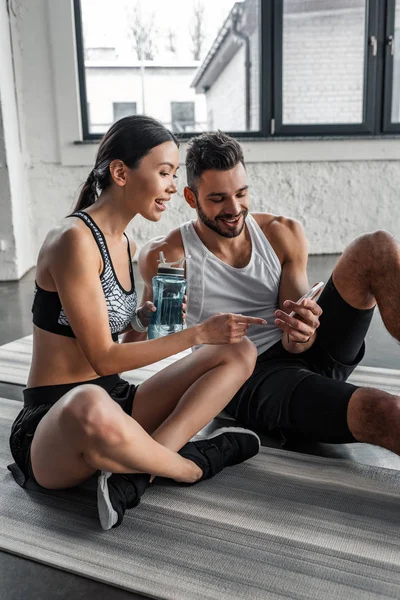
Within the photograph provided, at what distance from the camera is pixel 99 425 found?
1.17m

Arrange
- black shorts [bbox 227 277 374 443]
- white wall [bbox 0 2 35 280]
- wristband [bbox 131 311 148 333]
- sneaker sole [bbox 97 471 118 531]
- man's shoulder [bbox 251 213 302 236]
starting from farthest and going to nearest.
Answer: white wall [bbox 0 2 35 280] → man's shoulder [bbox 251 213 302 236] → wristband [bbox 131 311 148 333] → black shorts [bbox 227 277 374 443] → sneaker sole [bbox 97 471 118 531]

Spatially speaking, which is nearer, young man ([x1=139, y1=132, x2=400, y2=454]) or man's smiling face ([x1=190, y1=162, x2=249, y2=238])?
young man ([x1=139, y1=132, x2=400, y2=454])

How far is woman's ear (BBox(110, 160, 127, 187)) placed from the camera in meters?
1.44

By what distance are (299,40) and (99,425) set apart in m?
4.52

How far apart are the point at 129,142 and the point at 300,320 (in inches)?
25.4

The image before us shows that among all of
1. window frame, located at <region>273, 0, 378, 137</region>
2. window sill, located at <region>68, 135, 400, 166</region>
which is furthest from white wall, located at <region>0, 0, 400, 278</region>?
window frame, located at <region>273, 0, 378, 137</region>

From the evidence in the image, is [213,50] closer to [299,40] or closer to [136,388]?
[299,40]

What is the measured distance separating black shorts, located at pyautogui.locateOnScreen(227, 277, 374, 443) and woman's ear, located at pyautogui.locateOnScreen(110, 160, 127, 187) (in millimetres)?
688

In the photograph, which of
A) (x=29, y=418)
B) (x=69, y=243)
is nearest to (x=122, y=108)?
(x=69, y=243)

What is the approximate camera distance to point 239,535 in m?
1.24

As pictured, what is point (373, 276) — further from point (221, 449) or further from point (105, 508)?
point (105, 508)

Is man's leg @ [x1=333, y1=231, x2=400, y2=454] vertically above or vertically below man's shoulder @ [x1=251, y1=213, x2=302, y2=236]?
below

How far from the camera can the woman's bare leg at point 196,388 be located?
57.7 inches

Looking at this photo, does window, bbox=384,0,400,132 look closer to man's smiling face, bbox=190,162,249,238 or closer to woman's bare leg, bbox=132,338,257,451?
man's smiling face, bbox=190,162,249,238
